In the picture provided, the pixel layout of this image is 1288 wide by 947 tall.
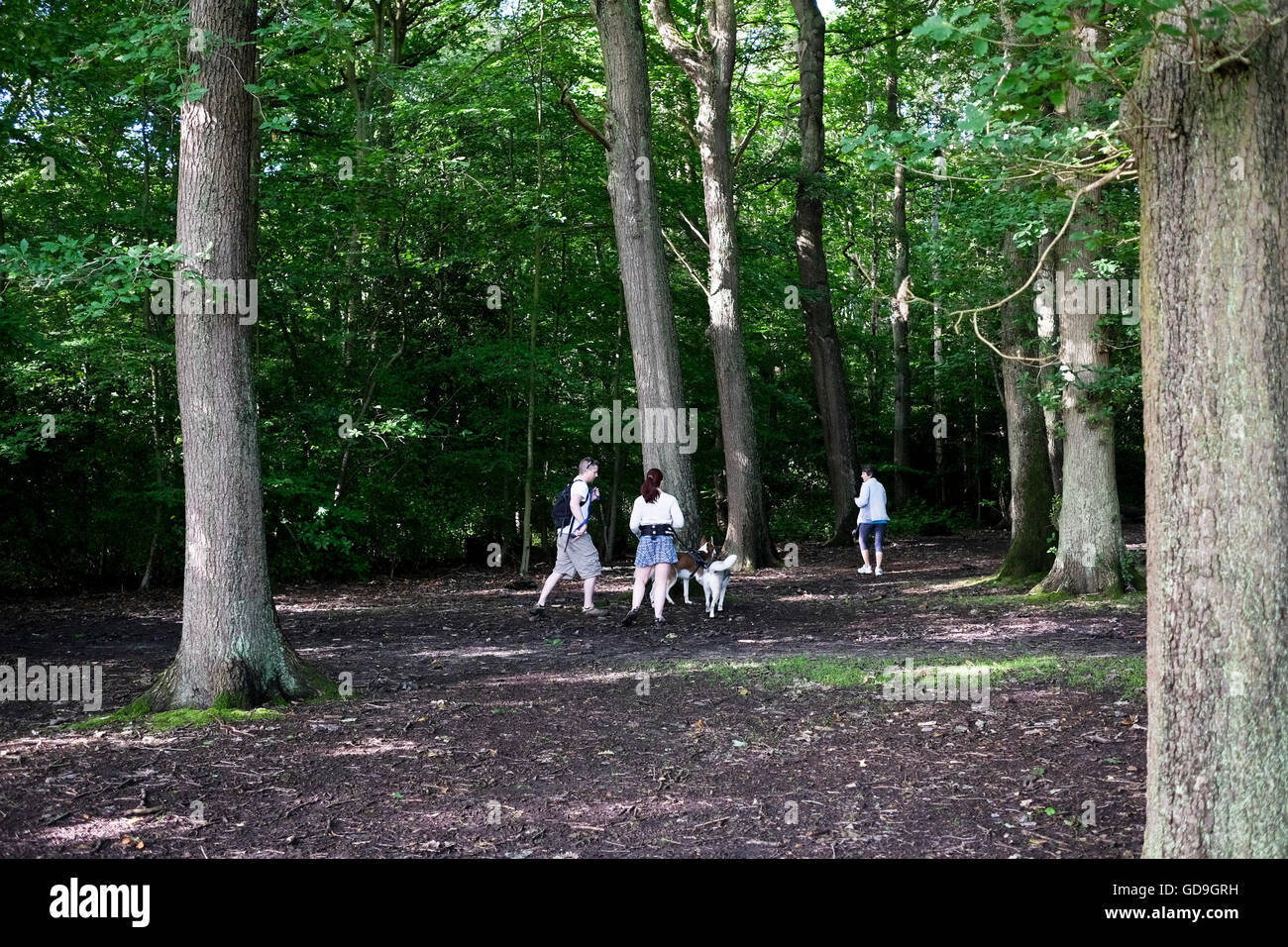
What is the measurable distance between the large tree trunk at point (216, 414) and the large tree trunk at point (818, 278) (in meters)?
13.7

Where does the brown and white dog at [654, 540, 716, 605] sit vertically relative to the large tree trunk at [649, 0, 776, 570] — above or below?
below

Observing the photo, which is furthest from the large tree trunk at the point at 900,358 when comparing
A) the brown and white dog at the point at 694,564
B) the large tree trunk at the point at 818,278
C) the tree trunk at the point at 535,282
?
the brown and white dog at the point at 694,564

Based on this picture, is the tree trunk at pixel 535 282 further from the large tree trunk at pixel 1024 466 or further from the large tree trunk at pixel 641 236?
the large tree trunk at pixel 1024 466

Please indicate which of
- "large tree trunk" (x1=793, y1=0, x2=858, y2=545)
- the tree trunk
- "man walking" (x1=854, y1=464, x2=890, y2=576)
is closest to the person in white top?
the tree trunk

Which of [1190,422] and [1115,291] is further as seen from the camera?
[1115,291]

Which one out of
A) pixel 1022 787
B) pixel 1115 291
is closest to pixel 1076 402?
pixel 1115 291

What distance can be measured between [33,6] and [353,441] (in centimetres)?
720

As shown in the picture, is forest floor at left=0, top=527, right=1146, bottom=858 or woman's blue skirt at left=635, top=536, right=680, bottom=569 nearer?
forest floor at left=0, top=527, right=1146, bottom=858

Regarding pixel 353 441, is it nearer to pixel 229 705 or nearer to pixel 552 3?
pixel 552 3

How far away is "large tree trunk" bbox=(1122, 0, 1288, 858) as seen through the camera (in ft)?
12.3

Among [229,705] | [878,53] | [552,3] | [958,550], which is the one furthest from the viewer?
[878,53]

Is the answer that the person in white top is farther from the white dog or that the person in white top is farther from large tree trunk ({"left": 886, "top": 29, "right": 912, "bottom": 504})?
large tree trunk ({"left": 886, "top": 29, "right": 912, "bottom": 504})

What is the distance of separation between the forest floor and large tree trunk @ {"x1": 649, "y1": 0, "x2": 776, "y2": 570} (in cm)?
526

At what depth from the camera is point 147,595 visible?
15.6 meters
